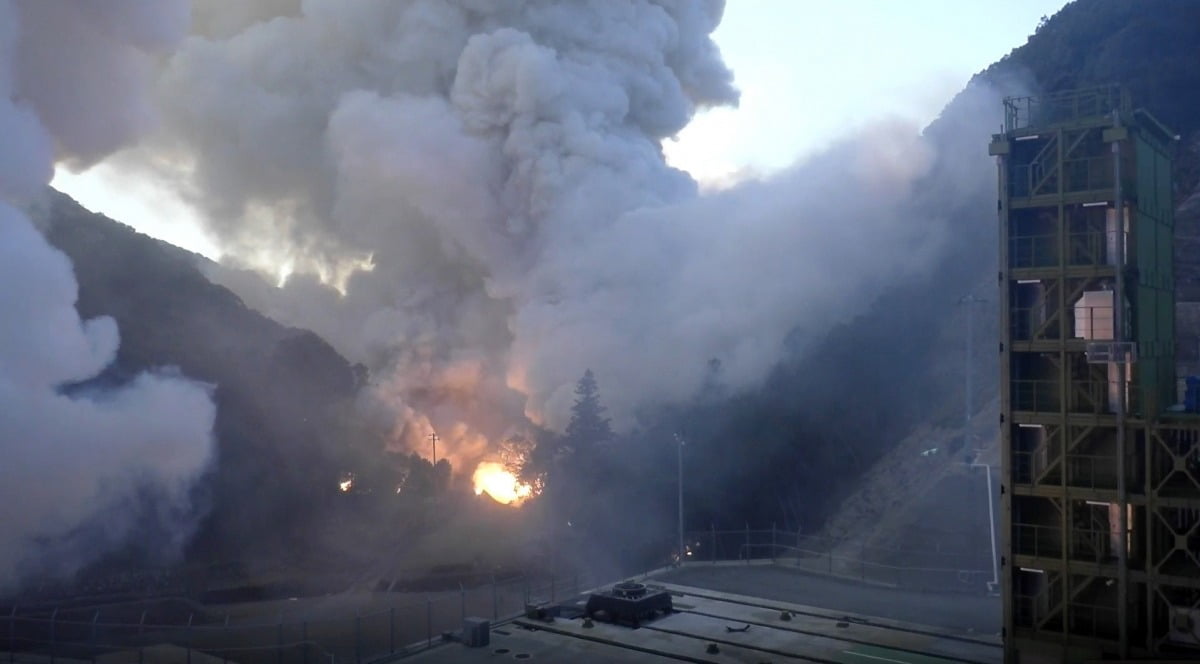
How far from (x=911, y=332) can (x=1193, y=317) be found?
15.1 metres

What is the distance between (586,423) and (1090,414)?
28868mm

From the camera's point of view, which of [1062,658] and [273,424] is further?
[273,424]

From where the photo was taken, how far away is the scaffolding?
56.1 feet

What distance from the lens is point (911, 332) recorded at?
53.3m

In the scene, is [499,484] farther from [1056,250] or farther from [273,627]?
[1056,250]

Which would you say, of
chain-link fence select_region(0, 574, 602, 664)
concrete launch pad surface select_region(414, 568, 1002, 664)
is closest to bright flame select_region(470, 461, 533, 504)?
chain-link fence select_region(0, 574, 602, 664)

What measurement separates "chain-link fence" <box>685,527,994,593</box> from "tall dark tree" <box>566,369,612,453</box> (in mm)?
6699

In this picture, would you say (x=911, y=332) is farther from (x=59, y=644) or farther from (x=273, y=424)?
(x=59, y=644)

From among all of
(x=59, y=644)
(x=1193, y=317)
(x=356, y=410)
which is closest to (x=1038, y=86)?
(x=1193, y=317)

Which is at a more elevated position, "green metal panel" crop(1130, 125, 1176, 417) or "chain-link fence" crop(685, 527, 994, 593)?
"green metal panel" crop(1130, 125, 1176, 417)

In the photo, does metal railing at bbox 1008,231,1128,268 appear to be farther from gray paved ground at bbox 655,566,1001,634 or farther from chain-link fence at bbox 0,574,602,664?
chain-link fence at bbox 0,574,602,664

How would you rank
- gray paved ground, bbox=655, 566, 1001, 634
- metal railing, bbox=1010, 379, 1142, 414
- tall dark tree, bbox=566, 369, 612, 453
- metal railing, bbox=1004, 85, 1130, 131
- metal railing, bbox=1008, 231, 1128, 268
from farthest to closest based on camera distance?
tall dark tree, bbox=566, 369, 612, 453
gray paved ground, bbox=655, 566, 1001, 634
metal railing, bbox=1004, 85, 1130, 131
metal railing, bbox=1008, 231, 1128, 268
metal railing, bbox=1010, 379, 1142, 414

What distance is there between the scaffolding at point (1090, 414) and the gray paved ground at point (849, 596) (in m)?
6.19

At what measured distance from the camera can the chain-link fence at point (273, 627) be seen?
24484 millimetres
